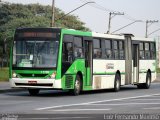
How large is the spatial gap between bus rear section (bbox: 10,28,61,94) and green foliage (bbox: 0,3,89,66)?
7750 cm

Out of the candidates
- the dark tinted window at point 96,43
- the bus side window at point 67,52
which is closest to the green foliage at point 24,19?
the dark tinted window at point 96,43

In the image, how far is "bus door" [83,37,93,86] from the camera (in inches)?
1135

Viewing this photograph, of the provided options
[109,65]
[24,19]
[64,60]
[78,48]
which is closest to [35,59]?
[64,60]

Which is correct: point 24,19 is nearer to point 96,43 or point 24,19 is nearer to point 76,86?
point 96,43

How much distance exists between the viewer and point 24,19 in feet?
360

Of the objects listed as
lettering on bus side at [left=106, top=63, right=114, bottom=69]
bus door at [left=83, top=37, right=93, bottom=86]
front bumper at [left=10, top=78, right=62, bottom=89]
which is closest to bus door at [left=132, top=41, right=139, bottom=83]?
lettering on bus side at [left=106, top=63, right=114, bottom=69]

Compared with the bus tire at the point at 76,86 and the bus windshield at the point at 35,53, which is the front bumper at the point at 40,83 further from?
the bus tire at the point at 76,86

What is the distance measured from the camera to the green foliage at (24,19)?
353ft

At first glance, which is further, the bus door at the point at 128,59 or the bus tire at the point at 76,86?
the bus door at the point at 128,59

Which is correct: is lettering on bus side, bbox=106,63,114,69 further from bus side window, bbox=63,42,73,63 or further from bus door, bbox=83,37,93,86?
bus side window, bbox=63,42,73,63

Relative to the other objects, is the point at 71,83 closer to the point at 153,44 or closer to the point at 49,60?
the point at 49,60

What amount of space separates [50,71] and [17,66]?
1.48 m

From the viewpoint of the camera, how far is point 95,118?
50.4ft

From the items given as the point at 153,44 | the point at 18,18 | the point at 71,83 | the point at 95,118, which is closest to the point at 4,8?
the point at 18,18
